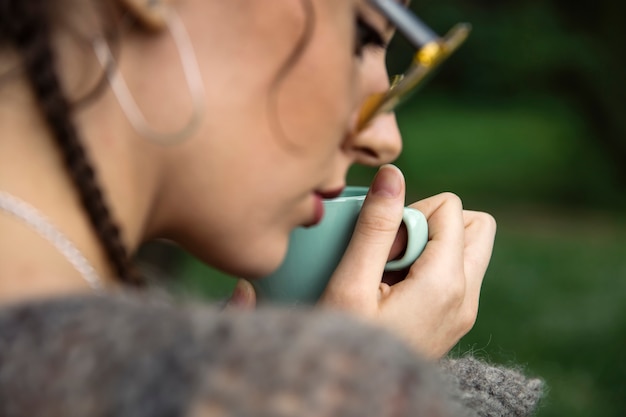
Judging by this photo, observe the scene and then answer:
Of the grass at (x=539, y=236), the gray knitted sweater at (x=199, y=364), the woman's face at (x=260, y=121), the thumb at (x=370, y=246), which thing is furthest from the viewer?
the grass at (x=539, y=236)

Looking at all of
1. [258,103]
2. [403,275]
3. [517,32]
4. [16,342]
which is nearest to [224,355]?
[16,342]

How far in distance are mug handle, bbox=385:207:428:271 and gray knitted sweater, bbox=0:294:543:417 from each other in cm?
88

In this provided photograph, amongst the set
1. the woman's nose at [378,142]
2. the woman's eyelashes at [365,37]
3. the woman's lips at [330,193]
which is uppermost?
the woman's eyelashes at [365,37]

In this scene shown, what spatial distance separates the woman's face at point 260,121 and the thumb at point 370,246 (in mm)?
234

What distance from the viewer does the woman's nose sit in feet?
5.08

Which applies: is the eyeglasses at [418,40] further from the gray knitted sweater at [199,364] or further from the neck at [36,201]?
the gray knitted sweater at [199,364]

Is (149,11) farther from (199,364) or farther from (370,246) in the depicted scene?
(370,246)

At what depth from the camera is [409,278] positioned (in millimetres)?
1730

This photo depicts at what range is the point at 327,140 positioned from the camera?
53.4 inches

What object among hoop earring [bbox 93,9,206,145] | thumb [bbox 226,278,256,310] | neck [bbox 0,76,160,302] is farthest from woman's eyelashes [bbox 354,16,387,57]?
thumb [bbox 226,278,256,310]

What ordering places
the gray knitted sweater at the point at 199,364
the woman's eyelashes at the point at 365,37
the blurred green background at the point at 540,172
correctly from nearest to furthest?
the gray knitted sweater at the point at 199,364 < the woman's eyelashes at the point at 365,37 < the blurred green background at the point at 540,172

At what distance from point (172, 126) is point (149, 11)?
142mm

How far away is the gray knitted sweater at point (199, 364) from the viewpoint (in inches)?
30.4

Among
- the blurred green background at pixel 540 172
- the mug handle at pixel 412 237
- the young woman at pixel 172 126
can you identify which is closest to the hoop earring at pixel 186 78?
the young woman at pixel 172 126
